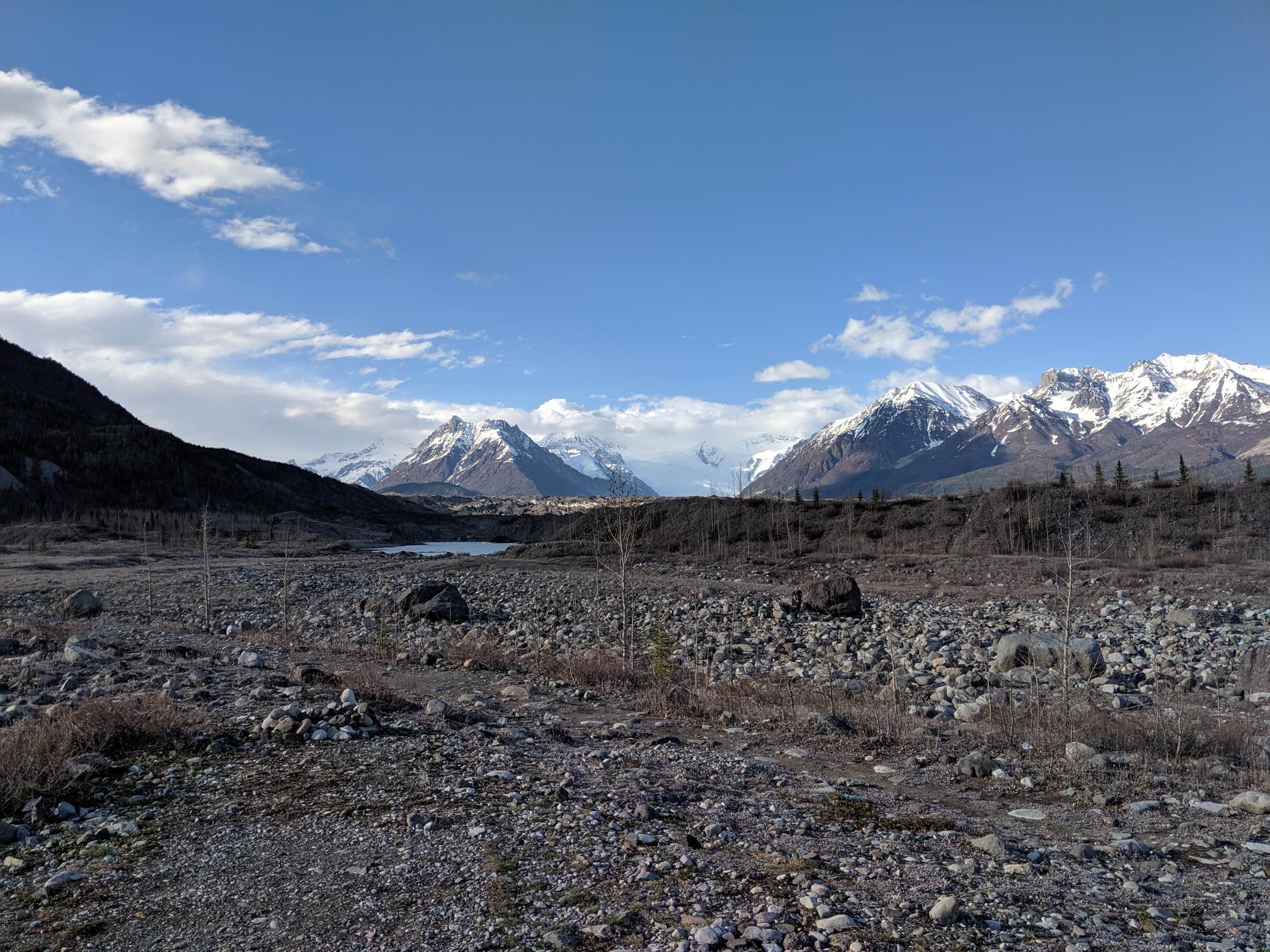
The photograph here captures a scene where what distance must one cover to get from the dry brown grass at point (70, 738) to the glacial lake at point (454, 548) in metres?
67.8

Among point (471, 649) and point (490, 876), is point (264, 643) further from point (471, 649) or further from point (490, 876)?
point (490, 876)

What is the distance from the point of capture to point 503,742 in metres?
9.18

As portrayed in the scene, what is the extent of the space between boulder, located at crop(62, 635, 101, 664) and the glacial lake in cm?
6152

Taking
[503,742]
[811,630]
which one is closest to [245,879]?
[503,742]

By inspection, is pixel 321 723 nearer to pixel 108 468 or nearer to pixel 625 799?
pixel 625 799

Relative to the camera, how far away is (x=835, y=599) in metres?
26.6

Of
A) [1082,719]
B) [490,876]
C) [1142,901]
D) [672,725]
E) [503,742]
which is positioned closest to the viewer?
[1142,901]

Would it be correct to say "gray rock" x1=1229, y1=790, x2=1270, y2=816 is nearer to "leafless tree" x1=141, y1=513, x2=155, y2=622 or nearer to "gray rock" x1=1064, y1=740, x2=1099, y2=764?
"gray rock" x1=1064, y1=740, x2=1099, y2=764

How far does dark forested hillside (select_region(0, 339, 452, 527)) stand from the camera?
89.9 metres

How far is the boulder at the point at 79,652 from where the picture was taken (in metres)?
13.1

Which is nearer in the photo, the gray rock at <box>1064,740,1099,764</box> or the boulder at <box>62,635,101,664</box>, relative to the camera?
the gray rock at <box>1064,740,1099,764</box>

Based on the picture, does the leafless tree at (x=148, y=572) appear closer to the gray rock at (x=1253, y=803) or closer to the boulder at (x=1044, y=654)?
the boulder at (x=1044, y=654)

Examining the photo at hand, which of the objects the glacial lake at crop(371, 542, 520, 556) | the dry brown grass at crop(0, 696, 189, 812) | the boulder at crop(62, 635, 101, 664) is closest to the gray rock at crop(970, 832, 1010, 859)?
the dry brown grass at crop(0, 696, 189, 812)

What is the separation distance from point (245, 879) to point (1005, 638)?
1788 centimetres
